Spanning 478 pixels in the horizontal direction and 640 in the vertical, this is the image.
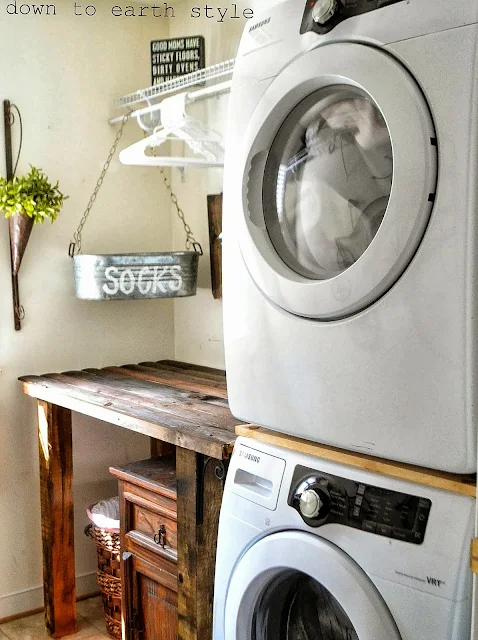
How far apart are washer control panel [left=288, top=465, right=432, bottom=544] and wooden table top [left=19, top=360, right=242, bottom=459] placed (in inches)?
13.8

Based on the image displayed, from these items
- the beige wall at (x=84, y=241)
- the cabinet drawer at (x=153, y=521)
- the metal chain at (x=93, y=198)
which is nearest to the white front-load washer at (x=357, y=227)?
the cabinet drawer at (x=153, y=521)

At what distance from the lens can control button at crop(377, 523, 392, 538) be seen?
3.85 ft

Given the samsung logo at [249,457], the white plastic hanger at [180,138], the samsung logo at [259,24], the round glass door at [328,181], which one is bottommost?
the samsung logo at [249,457]

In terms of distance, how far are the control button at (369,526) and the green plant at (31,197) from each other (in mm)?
1834

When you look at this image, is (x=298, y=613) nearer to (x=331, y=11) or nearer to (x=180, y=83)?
(x=331, y=11)

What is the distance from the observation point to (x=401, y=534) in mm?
1155

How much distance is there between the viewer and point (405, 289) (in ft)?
3.76

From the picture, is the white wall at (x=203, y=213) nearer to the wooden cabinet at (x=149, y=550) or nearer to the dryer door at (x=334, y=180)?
the wooden cabinet at (x=149, y=550)

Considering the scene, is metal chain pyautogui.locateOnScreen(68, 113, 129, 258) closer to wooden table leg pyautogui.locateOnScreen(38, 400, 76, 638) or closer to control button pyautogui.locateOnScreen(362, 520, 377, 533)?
wooden table leg pyautogui.locateOnScreen(38, 400, 76, 638)

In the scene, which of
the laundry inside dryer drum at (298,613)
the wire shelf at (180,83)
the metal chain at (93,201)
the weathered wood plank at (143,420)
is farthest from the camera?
the metal chain at (93,201)

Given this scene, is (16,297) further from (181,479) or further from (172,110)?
(181,479)

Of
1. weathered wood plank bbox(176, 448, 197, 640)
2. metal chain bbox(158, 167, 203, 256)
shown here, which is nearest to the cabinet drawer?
weathered wood plank bbox(176, 448, 197, 640)

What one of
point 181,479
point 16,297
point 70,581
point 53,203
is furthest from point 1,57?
point 70,581

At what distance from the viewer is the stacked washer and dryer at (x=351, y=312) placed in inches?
42.6
